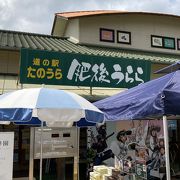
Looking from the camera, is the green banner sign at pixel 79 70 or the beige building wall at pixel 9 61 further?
the beige building wall at pixel 9 61

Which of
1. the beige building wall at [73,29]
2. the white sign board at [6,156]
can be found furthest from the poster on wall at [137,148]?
the beige building wall at [73,29]

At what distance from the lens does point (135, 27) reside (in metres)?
14.3

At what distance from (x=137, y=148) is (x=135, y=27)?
828cm

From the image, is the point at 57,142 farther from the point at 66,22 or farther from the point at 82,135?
the point at 66,22

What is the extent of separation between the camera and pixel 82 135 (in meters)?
11.4

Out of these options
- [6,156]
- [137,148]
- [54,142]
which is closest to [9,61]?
[54,142]

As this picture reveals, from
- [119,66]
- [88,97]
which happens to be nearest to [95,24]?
[119,66]

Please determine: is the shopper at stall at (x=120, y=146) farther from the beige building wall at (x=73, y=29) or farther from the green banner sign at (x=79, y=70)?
the beige building wall at (x=73, y=29)

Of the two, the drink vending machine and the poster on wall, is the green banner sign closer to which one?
the poster on wall

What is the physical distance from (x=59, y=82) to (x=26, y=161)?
10.2 feet

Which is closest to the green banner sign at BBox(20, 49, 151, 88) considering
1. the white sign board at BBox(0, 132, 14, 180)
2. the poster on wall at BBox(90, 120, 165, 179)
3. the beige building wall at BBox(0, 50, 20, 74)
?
the beige building wall at BBox(0, 50, 20, 74)

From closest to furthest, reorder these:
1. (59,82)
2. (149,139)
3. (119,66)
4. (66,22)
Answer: (149,139), (59,82), (119,66), (66,22)

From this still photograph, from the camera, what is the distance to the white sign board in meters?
5.68

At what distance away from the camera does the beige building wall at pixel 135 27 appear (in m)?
13.4
